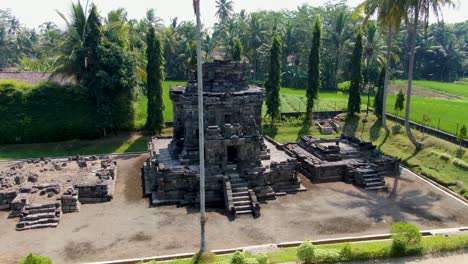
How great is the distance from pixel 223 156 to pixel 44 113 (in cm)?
2198

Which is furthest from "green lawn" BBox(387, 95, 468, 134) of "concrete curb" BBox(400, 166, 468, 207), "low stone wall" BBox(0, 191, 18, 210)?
"low stone wall" BBox(0, 191, 18, 210)

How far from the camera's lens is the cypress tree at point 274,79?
42.7 m

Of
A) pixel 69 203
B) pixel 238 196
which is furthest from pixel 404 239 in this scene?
pixel 69 203

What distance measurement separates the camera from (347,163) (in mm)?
30609

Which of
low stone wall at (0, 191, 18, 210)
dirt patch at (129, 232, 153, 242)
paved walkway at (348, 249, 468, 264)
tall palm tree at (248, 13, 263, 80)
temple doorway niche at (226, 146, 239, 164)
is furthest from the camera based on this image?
tall palm tree at (248, 13, 263, 80)

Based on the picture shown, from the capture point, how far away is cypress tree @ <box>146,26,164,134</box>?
40.2 meters

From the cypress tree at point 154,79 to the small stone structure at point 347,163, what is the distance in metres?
13.9

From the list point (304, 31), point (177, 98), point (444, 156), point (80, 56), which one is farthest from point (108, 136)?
point (304, 31)

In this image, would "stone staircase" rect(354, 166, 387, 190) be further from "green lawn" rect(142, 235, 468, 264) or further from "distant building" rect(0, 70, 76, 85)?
"distant building" rect(0, 70, 76, 85)

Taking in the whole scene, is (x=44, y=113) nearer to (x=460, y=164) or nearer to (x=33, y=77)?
(x=33, y=77)

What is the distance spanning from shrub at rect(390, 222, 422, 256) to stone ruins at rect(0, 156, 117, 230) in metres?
17.0

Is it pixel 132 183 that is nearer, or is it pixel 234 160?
pixel 234 160

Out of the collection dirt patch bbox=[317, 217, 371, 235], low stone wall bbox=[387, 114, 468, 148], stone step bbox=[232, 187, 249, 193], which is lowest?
dirt patch bbox=[317, 217, 371, 235]

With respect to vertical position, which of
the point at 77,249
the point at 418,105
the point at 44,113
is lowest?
the point at 77,249
